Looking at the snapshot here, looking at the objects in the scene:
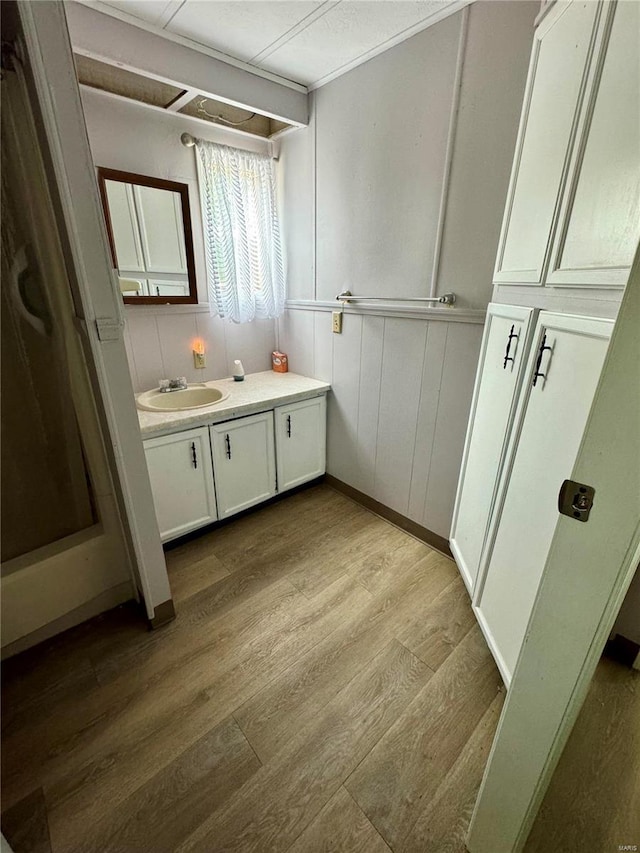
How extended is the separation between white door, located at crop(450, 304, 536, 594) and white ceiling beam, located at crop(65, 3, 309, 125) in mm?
1592

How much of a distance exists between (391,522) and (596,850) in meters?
1.42

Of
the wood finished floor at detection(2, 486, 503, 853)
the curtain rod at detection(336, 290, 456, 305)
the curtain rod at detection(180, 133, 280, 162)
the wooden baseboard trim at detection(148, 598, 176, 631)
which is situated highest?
the curtain rod at detection(180, 133, 280, 162)

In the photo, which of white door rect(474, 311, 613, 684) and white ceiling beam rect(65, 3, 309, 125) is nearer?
white door rect(474, 311, 613, 684)

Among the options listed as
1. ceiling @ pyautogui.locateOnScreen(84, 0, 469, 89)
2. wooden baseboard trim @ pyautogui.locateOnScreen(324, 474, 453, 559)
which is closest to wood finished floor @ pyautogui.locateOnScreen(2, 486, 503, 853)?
wooden baseboard trim @ pyautogui.locateOnScreen(324, 474, 453, 559)

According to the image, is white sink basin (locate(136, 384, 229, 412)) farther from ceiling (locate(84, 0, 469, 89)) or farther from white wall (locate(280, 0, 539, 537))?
ceiling (locate(84, 0, 469, 89))

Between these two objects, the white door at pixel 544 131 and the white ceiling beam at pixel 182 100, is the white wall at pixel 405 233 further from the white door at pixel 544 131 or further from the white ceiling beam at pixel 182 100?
the white ceiling beam at pixel 182 100

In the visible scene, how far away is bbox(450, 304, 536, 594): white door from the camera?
48.8 inches

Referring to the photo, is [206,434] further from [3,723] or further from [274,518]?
[3,723]

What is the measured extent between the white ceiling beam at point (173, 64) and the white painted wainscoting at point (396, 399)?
1090 mm

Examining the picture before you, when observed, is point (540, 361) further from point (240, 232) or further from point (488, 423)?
point (240, 232)

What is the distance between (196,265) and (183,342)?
0.47 m

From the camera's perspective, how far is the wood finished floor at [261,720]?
0.99 metres

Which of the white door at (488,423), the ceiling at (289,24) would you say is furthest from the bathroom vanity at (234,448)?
the ceiling at (289,24)

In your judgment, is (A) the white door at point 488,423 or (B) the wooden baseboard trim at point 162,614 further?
(B) the wooden baseboard trim at point 162,614
